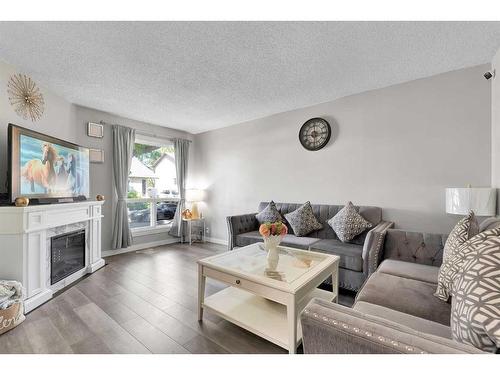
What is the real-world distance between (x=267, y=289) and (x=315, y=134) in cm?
250

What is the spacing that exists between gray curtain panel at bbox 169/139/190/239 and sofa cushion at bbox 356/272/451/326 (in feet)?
12.4

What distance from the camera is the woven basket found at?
64.7 inches

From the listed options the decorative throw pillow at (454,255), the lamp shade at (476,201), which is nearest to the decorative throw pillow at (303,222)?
the lamp shade at (476,201)

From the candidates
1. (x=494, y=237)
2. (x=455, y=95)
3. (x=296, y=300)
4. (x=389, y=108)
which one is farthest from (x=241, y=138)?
(x=494, y=237)

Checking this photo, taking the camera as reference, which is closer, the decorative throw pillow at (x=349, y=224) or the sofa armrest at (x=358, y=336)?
the sofa armrest at (x=358, y=336)

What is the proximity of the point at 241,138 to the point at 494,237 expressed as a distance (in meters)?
3.63

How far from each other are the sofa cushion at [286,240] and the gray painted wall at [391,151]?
0.76m

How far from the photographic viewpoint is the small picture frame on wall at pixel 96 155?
340cm

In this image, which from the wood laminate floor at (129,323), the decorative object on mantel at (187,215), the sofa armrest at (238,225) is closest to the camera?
the wood laminate floor at (129,323)

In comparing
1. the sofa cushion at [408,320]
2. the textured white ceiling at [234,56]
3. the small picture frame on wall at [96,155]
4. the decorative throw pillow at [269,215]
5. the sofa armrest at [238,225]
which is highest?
the textured white ceiling at [234,56]

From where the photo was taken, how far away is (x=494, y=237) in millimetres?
936

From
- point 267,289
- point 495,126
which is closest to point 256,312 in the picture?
point 267,289

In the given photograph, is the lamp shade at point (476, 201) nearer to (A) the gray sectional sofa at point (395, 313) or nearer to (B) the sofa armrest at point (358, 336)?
(A) the gray sectional sofa at point (395, 313)
